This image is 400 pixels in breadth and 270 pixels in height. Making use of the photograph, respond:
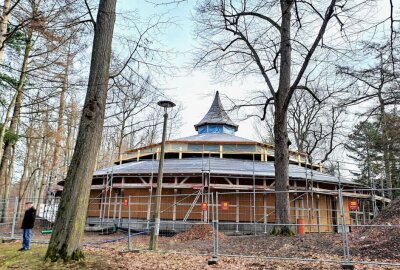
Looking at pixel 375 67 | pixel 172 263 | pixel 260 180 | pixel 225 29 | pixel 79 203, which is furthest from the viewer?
pixel 260 180

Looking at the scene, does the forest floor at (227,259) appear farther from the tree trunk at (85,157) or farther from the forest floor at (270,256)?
the tree trunk at (85,157)

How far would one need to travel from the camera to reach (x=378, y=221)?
9.30 meters

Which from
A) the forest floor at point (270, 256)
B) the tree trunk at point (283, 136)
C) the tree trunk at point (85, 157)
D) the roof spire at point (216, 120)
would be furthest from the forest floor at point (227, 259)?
the roof spire at point (216, 120)

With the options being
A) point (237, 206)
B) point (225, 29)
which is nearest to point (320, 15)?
point (225, 29)

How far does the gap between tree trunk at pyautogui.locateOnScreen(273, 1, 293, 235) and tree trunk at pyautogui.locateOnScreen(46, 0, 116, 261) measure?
629 cm

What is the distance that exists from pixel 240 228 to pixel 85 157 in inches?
458

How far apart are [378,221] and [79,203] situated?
810 cm

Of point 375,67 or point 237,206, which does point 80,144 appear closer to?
point 375,67

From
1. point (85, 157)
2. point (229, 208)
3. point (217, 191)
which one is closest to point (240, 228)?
point (229, 208)

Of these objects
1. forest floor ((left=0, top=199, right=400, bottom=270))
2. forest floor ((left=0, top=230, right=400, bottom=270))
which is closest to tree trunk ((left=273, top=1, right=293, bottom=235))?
forest floor ((left=0, top=199, right=400, bottom=270))

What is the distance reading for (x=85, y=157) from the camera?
631cm

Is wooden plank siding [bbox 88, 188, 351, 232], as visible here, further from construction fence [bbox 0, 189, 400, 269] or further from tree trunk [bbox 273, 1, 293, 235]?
tree trunk [bbox 273, 1, 293, 235]

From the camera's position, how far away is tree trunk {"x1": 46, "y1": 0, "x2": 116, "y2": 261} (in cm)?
592

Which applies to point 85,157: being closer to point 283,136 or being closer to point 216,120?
point 283,136
